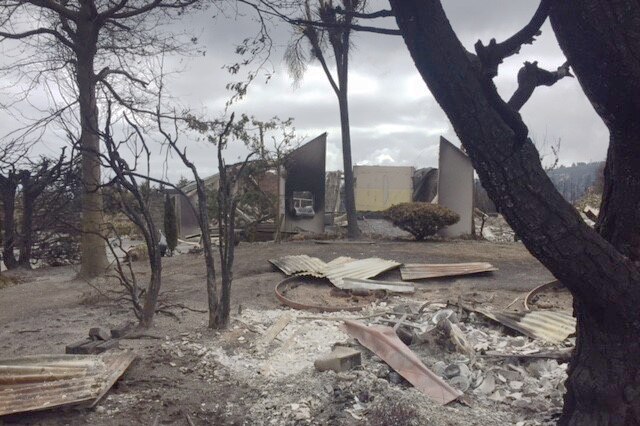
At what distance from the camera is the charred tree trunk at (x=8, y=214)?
1458 centimetres

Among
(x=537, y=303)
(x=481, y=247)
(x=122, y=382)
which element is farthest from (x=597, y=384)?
(x=481, y=247)

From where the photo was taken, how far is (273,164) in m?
18.9

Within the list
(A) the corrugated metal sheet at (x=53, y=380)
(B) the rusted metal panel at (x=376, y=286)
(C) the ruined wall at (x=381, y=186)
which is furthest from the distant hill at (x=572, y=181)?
(A) the corrugated metal sheet at (x=53, y=380)

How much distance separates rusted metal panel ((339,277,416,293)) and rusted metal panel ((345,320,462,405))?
3493mm

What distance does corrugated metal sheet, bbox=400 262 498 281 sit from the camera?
35.7 feet

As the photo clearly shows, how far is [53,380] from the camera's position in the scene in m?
4.52

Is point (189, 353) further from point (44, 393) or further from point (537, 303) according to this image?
point (537, 303)

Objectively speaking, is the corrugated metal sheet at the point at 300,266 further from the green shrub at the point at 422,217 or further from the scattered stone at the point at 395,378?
the scattered stone at the point at 395,378

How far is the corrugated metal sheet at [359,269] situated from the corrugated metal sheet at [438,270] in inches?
14.1

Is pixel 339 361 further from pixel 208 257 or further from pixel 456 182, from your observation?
pixel 456 182

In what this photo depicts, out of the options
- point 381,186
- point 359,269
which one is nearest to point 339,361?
point 359,269

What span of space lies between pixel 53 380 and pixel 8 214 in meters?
11.6

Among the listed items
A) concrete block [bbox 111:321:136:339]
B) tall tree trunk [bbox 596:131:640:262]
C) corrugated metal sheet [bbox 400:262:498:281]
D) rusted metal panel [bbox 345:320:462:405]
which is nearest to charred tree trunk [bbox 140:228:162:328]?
concrete block [bbox 111:321:136:339]

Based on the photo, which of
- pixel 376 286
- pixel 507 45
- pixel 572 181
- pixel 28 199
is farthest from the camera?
pixel 572 181
